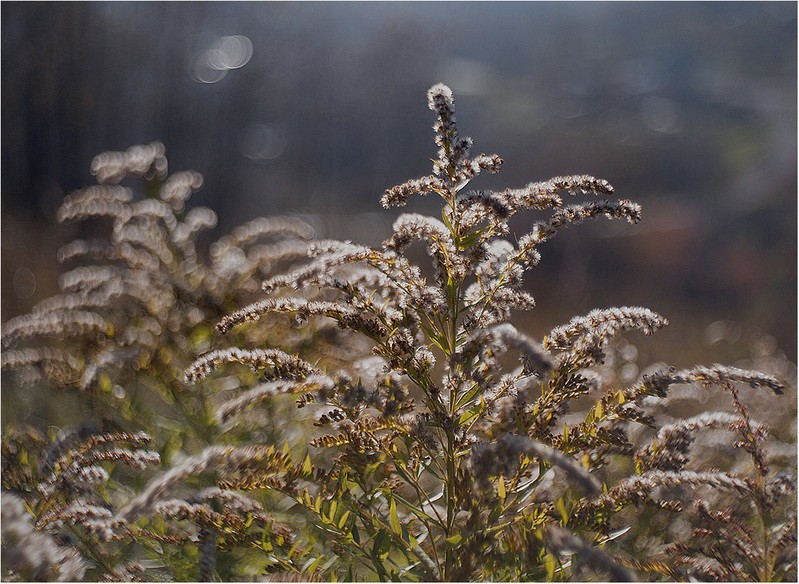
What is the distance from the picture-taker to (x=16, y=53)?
5.67 m

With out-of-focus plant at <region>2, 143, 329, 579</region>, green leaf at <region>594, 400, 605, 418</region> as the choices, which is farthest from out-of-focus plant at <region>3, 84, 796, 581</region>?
out-of-focus plant at <region>2, 143, 329, 579</region>

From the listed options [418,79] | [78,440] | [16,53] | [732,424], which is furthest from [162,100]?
[732,424]

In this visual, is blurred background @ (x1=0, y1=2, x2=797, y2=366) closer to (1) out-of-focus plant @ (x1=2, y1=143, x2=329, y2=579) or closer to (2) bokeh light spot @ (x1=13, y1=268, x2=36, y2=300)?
(2) bokeh light spot @ (x1=13, y1=268, x2=36, y2=300)

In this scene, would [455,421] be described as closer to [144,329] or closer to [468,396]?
[468,396]

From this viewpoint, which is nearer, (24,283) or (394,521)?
(394,521)

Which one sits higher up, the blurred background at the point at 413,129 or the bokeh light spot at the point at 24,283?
the blurred background at the point at 413,129

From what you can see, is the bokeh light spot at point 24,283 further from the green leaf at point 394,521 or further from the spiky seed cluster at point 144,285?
the green leaf at point 394,521

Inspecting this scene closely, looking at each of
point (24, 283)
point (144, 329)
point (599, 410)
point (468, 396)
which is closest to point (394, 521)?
point (468, 396)

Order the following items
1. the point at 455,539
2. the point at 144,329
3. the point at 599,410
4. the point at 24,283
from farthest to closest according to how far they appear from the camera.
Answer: the point at 24,283 → the point at 144,329 → the point at 599,410 → the point at 455,539

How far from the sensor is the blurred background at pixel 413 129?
241 inches

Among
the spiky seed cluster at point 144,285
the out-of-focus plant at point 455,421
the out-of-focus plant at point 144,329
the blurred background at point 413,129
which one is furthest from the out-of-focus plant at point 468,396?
the blurred background at point 413,129

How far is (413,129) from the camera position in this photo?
11.4 meters

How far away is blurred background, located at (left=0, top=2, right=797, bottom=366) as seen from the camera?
6.11m

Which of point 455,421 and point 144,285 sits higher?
point 144,285
